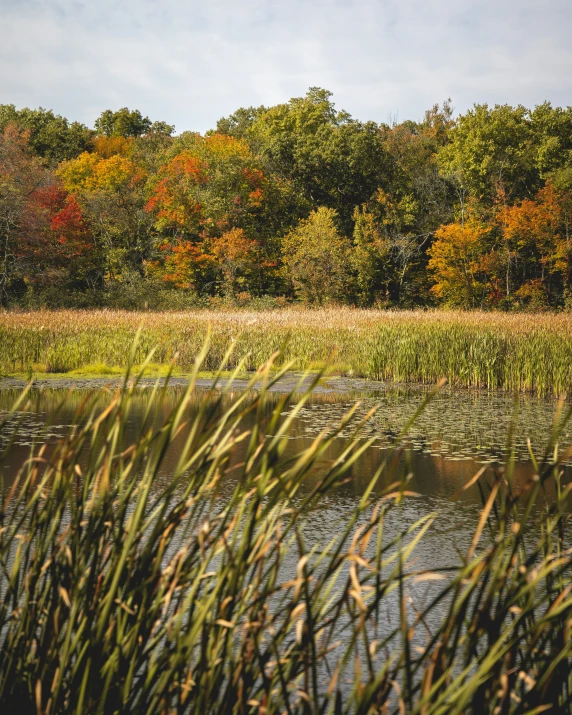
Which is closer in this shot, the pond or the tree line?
the pond

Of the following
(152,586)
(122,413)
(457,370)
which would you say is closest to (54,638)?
(152,586)

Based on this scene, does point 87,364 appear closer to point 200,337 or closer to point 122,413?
point 200,337

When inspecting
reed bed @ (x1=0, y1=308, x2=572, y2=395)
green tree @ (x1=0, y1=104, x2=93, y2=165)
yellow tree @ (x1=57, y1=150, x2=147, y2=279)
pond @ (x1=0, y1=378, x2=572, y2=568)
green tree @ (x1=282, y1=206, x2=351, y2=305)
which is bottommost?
pond @ (x1=0, y1=378, x2=572, y2=568)

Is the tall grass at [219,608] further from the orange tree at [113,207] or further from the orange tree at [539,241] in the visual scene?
the orange tree at [539,241]

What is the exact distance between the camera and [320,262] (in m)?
32.1

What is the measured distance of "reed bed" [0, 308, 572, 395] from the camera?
472 inches

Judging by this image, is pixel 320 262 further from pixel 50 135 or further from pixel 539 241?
pixel 50 135

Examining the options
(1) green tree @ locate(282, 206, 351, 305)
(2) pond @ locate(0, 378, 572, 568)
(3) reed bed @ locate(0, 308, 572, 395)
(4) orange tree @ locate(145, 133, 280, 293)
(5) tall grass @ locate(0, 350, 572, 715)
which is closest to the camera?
(5) tall grass @ locate(0, 350, 572, 715)

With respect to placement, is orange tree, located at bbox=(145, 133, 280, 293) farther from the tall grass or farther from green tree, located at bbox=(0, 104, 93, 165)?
the tall grass

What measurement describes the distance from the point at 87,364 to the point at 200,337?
2.06 metres

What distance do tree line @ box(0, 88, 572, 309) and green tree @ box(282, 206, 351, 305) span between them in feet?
0.21

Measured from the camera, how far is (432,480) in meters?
6.22

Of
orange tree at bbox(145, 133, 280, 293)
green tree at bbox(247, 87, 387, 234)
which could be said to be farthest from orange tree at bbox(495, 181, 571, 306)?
orange tree at bbox(145, 133, 280, 293)

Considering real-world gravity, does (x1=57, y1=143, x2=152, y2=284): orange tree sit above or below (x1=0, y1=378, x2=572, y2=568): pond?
above
